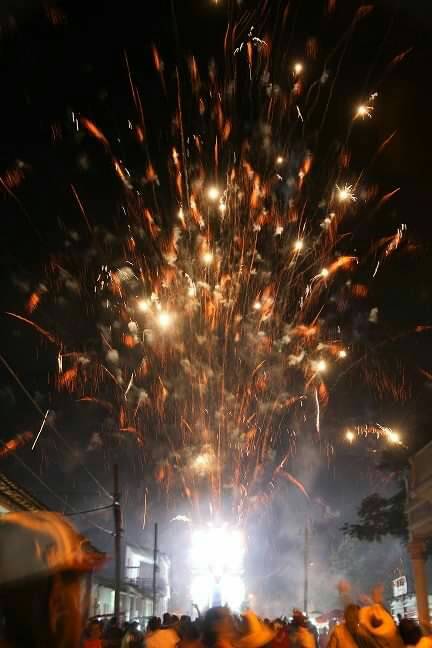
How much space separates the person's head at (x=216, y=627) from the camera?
4969 millimetres

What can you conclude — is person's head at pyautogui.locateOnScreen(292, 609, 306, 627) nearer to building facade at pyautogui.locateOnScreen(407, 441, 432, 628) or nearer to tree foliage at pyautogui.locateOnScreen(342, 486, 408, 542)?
building facade at pyautogui.locateOnScreen(407, 441, 432, 628)

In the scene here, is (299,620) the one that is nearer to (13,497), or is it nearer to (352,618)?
(352,618)

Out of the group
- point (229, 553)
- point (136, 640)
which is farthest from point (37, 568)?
point (229, 553)

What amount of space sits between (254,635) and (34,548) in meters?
3.99

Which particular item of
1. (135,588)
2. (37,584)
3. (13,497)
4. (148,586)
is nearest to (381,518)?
(13,497)

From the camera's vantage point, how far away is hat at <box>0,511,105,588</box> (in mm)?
2121

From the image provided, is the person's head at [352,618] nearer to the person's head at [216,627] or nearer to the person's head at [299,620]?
the person's head at [216,627]

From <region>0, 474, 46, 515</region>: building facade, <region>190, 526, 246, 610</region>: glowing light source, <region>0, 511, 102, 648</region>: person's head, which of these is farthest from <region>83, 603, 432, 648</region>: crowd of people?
<region>190, 526, 246, 610</region>: glowing light source

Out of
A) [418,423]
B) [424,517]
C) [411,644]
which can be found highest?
[418,423]

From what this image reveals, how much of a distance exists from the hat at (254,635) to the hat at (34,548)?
369 cm

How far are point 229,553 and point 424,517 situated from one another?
57.5 metres

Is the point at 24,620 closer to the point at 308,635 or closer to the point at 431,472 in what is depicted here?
the point at 308,635

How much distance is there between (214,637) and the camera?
4.96 m

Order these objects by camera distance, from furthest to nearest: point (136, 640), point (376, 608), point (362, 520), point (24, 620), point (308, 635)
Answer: point (362, 520), point (136, 640), point (308, 635), point (376, 608), point (24, 620)
